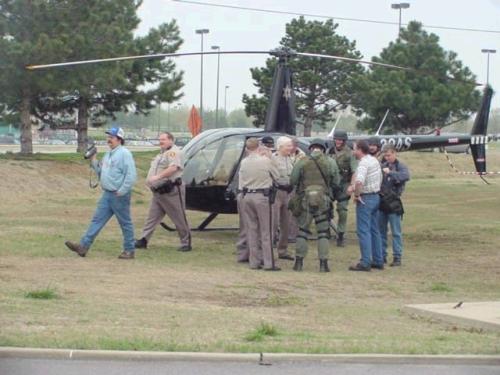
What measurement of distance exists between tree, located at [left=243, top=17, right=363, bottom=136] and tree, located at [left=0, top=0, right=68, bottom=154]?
18970 millimetres

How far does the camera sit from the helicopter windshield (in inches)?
666

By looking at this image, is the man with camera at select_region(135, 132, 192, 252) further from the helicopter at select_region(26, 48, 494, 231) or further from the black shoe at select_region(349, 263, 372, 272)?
the black shoe at select_region(349, 263, 372, 272)

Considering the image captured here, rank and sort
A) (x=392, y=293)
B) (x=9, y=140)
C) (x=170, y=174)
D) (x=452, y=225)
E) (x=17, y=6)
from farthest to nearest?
1. (x=9, y=140)
2. (x=17, y=6)
3. (x=452, y=225)
4. (x=170, y=174)
5. (x=392, y=293)

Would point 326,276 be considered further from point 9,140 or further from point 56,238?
point 9,140

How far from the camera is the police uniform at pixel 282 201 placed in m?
14.3

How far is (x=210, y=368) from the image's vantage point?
7.35 meters

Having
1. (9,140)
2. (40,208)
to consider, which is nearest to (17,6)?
(40,208)

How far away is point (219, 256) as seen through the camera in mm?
14961

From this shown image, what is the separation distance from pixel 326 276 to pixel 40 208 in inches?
467

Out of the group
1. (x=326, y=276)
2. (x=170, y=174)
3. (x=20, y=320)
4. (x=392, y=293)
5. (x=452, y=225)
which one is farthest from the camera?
(x=452, y=225)

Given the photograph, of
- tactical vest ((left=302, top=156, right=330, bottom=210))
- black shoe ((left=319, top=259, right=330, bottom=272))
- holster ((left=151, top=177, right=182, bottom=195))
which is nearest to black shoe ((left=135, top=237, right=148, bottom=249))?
holster ((left=151, top=177, right=182, bottom=195))

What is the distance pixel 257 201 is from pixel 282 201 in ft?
3.69

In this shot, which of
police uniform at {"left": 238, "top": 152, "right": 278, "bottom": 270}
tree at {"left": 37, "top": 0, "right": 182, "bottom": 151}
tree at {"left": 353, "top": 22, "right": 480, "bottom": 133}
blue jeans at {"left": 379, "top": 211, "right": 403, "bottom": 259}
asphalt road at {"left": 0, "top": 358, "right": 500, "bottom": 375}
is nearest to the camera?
asphalt road at {"left": 0, "top": 358, "right": 500, "bottom": 375}

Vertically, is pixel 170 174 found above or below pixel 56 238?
above
